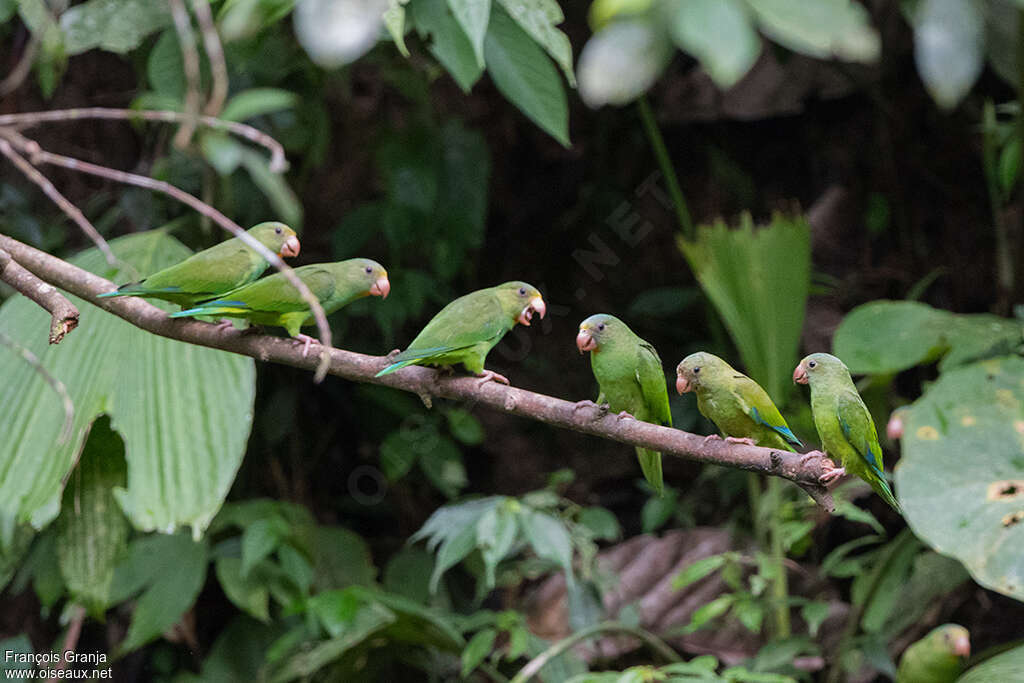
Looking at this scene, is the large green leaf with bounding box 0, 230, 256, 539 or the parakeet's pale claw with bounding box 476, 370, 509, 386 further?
the large green leaf with bounding box 0, 230, 256, 539

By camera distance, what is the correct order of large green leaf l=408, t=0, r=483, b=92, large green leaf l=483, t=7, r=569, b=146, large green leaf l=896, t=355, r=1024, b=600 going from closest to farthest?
large green leaf l=408, t=0, r=483, b=92 < large green leaf l=896, t=355, r=1024, b=600 < large green leaf l=483, t=7, r=569, b=146

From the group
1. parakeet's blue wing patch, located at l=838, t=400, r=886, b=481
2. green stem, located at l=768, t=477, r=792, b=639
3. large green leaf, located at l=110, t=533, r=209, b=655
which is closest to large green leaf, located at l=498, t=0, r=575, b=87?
parakeet's blue wing patch, located at l=838, t=400, r=886, b=481

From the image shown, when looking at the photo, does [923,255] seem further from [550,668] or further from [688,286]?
[550,668]

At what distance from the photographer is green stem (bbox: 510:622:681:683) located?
257 centimetres

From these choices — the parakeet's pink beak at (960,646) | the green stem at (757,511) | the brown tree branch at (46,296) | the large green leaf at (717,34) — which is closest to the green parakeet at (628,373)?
the brown tree branch at (46,296)

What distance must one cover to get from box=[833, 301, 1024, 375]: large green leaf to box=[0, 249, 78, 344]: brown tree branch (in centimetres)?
215

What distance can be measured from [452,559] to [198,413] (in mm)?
920

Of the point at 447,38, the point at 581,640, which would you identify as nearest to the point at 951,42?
the point at 447,38

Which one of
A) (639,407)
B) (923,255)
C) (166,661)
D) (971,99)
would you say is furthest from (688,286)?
(639,407)

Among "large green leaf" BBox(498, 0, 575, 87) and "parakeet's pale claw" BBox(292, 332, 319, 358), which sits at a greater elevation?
"large green leaf" BBox(498, 0, 575, 87)

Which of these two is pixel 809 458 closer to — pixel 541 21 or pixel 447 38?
pixel 541 21

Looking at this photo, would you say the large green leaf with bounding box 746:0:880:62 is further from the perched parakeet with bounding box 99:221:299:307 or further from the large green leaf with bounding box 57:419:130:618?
the large green leaf with bounding box 57:419:130:618

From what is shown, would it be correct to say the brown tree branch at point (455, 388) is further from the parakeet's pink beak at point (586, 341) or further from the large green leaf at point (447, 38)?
the large green leaf at point (447, 38)

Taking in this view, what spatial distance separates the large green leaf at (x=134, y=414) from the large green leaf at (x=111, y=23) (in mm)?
685
